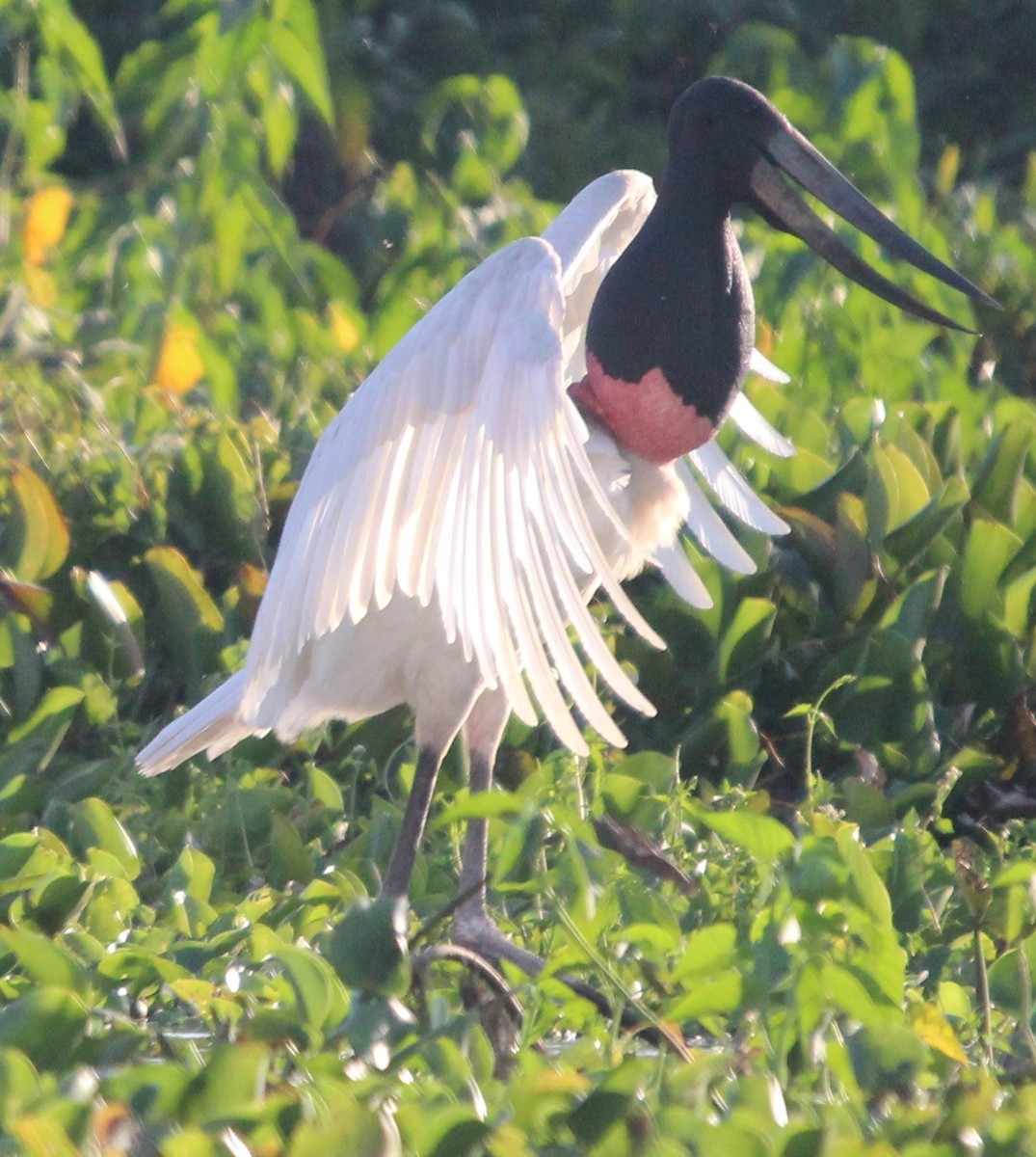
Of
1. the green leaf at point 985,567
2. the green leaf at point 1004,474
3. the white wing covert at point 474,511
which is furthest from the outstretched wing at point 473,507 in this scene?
the green leaf at point 1004,474

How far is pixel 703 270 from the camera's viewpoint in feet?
10.1

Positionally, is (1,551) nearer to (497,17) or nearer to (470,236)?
(470,236)

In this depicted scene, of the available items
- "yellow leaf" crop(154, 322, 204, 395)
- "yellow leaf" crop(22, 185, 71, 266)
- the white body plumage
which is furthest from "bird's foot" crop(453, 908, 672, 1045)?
"yellow leaf" crop(22, 185, 71, 266)

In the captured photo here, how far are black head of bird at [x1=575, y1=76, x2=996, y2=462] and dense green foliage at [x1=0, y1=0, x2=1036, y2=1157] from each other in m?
0.51

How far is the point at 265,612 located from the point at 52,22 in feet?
10.3

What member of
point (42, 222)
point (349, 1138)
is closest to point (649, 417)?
point (349, 1138)

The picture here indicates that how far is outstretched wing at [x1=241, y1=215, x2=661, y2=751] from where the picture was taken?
2.33m

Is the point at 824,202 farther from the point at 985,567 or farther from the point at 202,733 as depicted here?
the point at 202,733

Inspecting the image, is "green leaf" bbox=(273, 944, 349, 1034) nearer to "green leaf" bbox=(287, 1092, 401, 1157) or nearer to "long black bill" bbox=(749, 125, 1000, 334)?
"green leaf" bbox=(287, 1092, 401, 1157)

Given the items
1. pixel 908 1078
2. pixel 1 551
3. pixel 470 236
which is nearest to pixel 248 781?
pixel 1 551

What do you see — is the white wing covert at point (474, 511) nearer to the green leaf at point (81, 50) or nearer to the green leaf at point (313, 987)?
the green leaf at point (313, 987)

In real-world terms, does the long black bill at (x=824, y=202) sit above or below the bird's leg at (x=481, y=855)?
above

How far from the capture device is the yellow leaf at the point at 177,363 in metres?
4.95

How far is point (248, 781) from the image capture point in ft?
11.3
